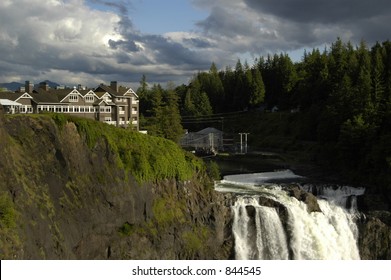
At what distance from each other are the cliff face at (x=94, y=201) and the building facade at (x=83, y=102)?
83.6ft

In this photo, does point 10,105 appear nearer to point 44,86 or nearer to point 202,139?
point 44,86

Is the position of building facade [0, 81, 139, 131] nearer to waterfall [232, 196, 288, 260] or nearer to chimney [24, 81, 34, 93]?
chimney [24, 81, 34, 93]

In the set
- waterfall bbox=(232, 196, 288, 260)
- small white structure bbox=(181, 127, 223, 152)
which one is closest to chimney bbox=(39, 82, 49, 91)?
small white structure bbox=(181, 127, 223, 152)

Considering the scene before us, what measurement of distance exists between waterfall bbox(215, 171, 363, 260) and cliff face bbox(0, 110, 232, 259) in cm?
166

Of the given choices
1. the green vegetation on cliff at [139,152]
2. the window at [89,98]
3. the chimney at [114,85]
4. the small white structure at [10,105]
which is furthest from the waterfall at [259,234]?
the chimney at [114,85]

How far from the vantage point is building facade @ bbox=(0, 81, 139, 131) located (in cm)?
6203

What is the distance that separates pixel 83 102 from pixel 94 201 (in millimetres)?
44464

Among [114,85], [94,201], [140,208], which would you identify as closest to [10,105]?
[140,208]

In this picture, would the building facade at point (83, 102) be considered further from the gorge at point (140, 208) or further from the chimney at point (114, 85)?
the gorge at point (140, 208)

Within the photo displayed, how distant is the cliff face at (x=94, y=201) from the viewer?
24.4m

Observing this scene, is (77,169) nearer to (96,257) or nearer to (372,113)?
(96,257)

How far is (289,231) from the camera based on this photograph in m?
39.8

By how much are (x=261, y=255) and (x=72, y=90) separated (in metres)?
43.8

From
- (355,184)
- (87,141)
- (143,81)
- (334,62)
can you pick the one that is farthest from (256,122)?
(87,141)
